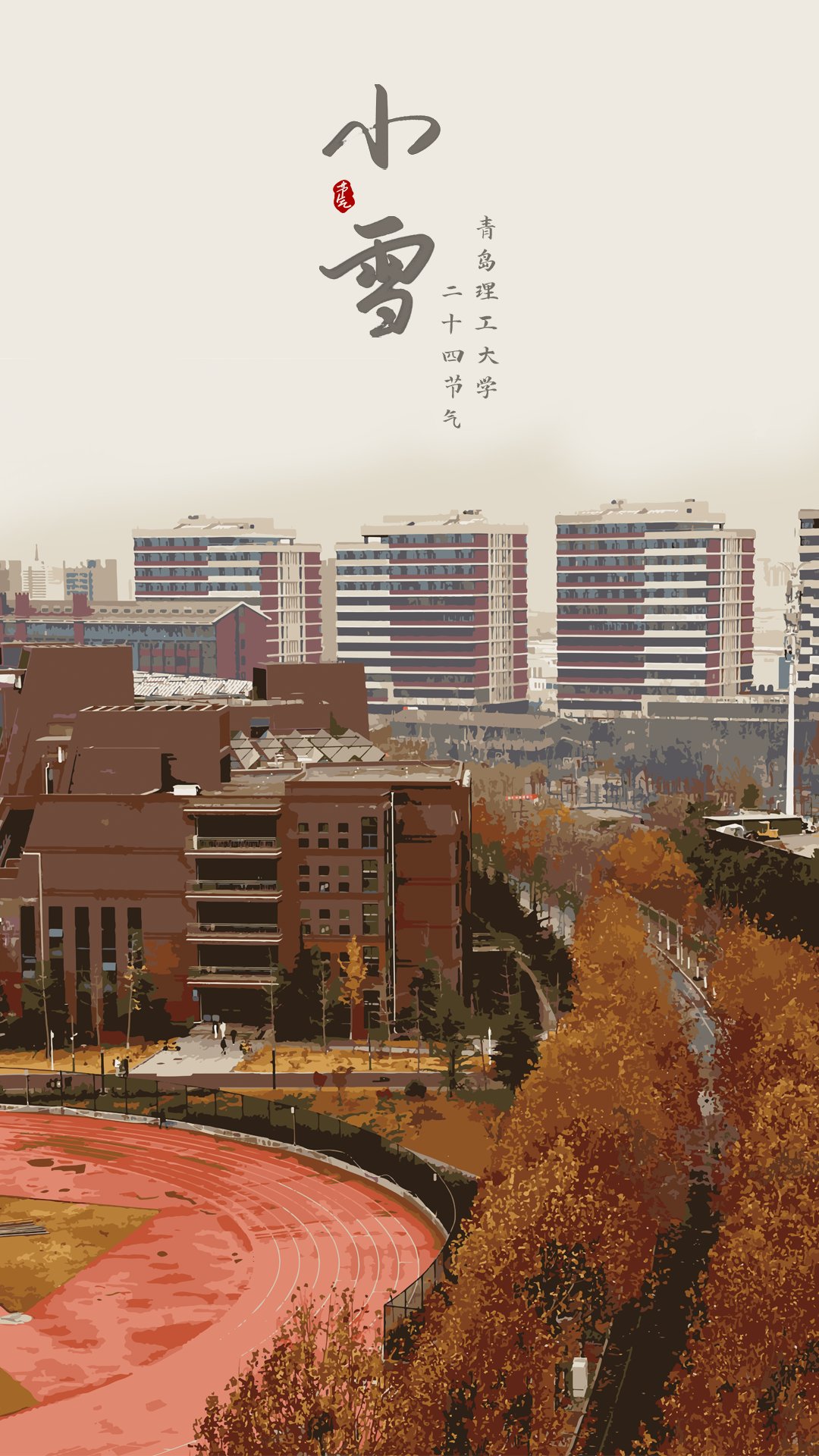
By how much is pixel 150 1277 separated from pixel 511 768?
355ft

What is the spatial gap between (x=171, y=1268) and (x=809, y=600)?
477 ft

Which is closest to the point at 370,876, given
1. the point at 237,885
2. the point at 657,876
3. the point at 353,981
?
the point at 353,981

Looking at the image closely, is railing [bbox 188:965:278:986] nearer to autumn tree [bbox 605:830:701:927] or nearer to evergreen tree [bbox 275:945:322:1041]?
evergreen tree [bbox 275:945:322:1041]

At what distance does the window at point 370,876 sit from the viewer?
78875 millimetres

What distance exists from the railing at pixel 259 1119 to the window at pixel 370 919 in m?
12.1

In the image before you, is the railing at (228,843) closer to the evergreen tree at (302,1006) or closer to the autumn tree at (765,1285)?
the evergreen tree at (302,1006)

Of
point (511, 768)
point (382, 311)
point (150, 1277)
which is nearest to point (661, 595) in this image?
point (511, 768)

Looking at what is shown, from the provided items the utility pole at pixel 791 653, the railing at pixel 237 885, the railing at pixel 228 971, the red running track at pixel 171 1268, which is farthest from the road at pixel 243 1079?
the utility pole at pixel 791 653

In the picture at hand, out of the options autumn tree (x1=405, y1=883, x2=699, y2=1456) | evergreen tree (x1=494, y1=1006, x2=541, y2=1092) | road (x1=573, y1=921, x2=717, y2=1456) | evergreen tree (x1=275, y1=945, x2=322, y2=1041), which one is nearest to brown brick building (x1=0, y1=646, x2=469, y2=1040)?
evergreen tree (x1=275, y1=945, x2=322, y2=1041)

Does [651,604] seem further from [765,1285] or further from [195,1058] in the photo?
[765,1285]

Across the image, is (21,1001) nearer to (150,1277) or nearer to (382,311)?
(150,1277)

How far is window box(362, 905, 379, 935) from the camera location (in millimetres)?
78938

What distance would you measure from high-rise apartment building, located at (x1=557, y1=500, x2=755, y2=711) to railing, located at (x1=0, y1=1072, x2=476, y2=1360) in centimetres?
13040

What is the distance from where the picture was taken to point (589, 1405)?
41.8 m
